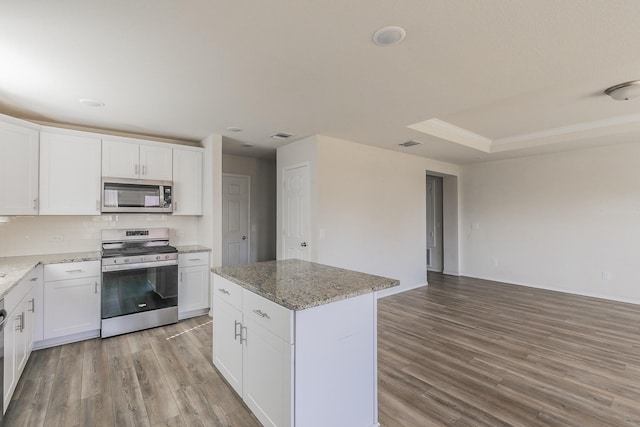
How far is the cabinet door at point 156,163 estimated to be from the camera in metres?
3.79

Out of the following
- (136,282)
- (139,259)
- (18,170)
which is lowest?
(136,282)

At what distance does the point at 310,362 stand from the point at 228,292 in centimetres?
98

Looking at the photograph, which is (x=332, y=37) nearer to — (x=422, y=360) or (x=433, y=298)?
(x=422, y=360)

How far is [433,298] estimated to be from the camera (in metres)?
4.80

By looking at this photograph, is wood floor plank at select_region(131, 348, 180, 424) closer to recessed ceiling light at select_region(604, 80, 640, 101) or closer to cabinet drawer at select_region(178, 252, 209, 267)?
cabinet drawer at select_region(178, 252, 209, 267)

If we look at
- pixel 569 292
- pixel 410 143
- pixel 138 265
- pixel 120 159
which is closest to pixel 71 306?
pixel 138 265

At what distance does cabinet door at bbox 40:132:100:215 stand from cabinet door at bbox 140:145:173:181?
18.7 inches

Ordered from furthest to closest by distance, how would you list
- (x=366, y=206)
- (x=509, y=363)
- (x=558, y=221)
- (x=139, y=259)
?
(x=558, y=221), (x=366, y=206), (x=139, y=259), (x=509, y=363)

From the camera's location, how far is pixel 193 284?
12.8 feet

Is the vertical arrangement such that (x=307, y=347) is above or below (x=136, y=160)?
below

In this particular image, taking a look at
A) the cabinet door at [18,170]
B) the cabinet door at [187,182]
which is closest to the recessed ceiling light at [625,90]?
the cabinet door at [187,182]

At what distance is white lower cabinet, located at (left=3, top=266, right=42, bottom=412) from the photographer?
203cm

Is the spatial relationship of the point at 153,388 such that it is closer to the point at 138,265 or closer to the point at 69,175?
the point at 138,265

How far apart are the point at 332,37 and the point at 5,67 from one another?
2477 millimetres
